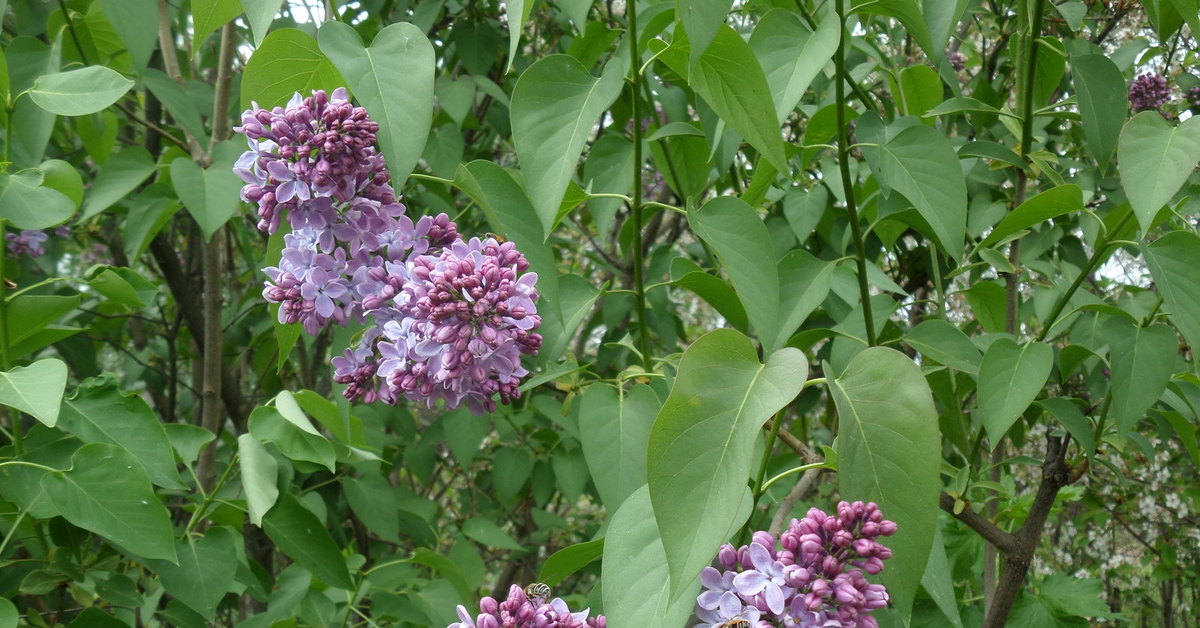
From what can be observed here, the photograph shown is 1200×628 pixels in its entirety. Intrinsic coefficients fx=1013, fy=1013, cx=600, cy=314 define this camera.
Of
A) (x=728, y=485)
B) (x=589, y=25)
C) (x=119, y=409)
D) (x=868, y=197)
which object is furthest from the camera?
(x=589, y=25)

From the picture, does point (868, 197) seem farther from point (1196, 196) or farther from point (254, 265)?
point (254, 265)

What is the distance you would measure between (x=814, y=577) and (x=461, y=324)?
0.41 metres

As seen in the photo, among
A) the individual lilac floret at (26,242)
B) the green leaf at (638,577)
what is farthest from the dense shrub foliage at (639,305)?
the individual lilac floret at (26,242)

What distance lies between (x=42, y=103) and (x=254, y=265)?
56.3 inches

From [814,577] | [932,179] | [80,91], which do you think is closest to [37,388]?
[80,91]

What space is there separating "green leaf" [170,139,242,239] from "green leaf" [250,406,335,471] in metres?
0.32

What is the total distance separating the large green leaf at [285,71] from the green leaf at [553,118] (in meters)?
0.20

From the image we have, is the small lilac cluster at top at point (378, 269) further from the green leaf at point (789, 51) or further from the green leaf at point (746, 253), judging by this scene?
the green leaf at point (789, 51)

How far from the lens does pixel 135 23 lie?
143 centimetres

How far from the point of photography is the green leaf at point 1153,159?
2.94ft

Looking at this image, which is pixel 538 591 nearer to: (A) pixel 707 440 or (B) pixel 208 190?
(A) pixel 707 440

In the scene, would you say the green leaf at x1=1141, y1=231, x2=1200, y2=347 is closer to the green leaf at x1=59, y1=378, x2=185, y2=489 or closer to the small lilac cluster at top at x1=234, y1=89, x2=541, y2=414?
the small lilac cluster at top at x1=234, y1=89, x2=541, y2=414

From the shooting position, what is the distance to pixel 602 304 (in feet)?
8.21

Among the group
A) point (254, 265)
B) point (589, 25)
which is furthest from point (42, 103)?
point (254, 265)
